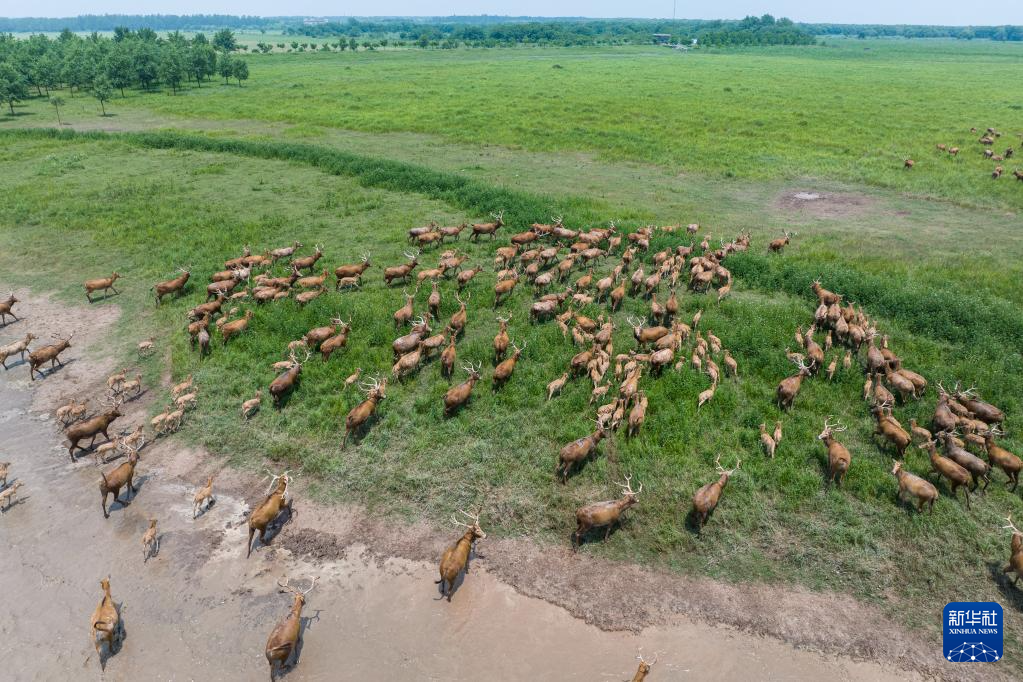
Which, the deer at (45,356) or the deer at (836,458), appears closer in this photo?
the deer at (836,458)

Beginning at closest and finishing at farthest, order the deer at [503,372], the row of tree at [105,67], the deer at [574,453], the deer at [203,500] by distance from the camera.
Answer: the deer at [203,500] < the deer at [574,453] < the deer at [503,372] < the row of tree at [105,67]

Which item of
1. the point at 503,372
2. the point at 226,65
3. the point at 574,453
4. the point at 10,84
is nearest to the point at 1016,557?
the point at 574,453

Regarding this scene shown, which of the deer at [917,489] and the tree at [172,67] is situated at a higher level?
the tree at [172,67]

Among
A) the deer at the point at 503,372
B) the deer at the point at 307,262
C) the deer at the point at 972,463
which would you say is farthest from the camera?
the deer at the point at 307,262

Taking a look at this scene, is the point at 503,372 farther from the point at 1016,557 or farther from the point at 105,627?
the point at 1016,557

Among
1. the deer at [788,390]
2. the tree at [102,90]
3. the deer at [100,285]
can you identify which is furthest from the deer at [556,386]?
the tree at [102,90]

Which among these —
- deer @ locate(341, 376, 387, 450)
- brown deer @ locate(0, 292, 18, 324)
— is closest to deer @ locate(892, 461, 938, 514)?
deer @ locate(341, 376, 387, 450)

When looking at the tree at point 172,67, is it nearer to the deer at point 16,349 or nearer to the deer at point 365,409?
the deer at point 16,349
